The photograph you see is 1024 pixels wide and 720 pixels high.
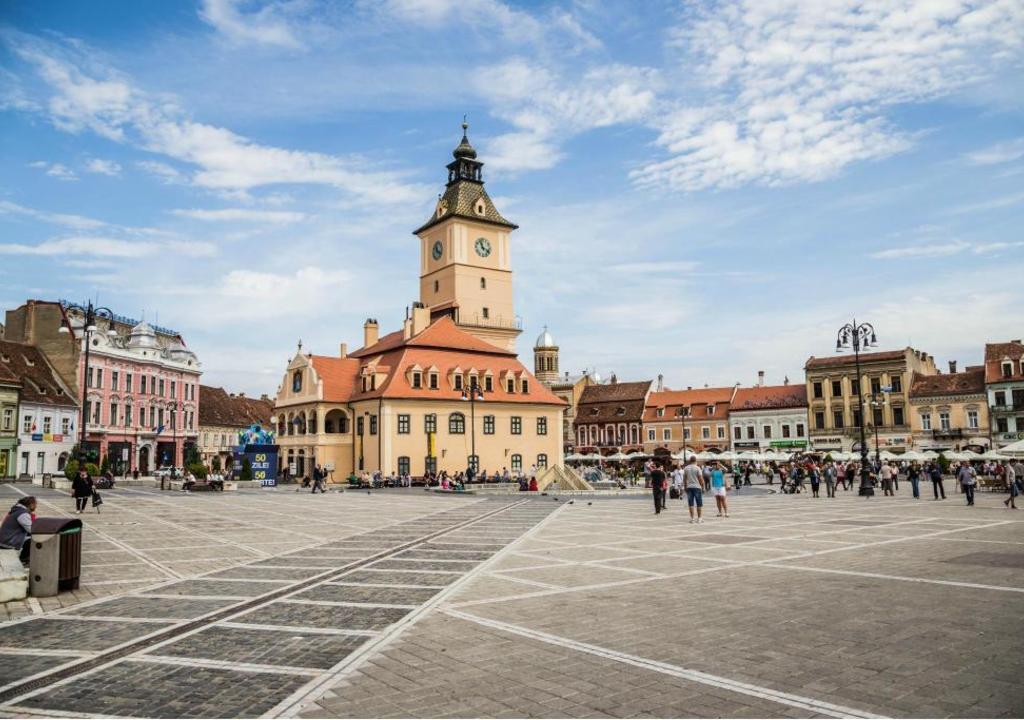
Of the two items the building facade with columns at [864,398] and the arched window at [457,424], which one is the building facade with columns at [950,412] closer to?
the building facade with columns at [864,398]

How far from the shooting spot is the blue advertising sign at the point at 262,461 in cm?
4869

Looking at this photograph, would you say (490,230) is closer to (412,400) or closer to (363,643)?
(412,400)

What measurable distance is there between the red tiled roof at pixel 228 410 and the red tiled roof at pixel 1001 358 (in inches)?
3271

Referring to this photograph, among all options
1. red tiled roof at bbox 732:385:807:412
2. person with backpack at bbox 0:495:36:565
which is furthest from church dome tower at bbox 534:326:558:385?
person with backpack at bbox 0:495:36:565

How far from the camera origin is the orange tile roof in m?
58.8

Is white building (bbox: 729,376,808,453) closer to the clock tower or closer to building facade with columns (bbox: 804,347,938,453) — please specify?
building facade with columns (bbox: 804,347,938,453)

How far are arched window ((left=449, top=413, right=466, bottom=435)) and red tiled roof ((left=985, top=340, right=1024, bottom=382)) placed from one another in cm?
4743

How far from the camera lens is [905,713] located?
552cm

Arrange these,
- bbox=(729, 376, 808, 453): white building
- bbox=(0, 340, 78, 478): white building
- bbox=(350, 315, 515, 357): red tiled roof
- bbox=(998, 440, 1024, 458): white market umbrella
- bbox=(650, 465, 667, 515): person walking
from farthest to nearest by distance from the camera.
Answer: bbox=(729, 376, 808, 453): white building, bbox=(350, 315, 515, 357): red tiled roof, bbox=(0, 340, 78, 478): white building, bbox=(998, 440, 1024, 458): white market umbrella, bbox=(650, 465, 667, 515): person walking

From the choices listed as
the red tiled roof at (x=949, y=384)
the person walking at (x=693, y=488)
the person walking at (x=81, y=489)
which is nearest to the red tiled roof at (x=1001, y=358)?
the red tiled roof at (x=949, y=384)

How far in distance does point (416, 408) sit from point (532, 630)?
47.8 m

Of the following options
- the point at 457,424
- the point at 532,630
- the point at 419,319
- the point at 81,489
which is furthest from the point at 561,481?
the point at 532,630

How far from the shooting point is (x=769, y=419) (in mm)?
81312

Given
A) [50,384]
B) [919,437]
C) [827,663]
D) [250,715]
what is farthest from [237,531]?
[919,437]
